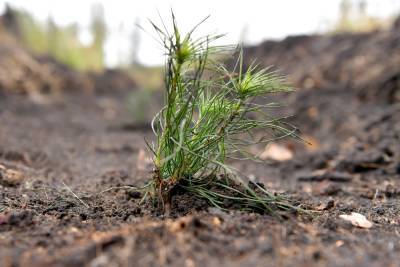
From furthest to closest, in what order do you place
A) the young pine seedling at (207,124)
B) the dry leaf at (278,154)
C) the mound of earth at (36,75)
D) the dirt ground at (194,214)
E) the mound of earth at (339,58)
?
the mound of earth at (36,75) → the mound of earth at (339,58) → the dry leaf at (278,154) → the young pine seedling at (207,124) → the dirt ground at (194,214)

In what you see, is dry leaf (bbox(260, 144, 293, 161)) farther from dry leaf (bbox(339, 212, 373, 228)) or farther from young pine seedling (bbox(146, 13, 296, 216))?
young pine seedling (bbox(146, 13, 296, 216))

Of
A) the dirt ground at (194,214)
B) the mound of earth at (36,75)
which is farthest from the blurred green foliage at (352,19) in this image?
the mound of earth at (36,75)

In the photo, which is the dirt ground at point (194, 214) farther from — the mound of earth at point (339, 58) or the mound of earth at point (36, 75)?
the mound of earth at point (36, 75)

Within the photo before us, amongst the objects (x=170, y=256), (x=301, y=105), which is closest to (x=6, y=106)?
(x=301, y=105)

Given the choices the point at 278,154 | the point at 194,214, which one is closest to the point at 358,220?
the point at 194,214

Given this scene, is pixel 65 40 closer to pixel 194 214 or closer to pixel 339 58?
pixel 339 58

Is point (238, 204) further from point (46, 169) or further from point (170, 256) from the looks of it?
point (46, 169)
